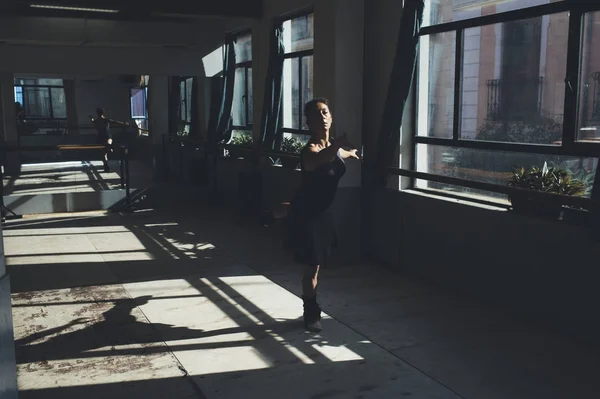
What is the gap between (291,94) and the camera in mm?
8180

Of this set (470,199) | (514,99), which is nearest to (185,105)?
(470,199)

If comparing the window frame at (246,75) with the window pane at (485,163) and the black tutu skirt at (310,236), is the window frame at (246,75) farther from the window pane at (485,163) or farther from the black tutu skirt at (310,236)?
the black tutu skirt at (310,236)

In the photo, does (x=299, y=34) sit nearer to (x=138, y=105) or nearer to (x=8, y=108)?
(x=8, y=108)

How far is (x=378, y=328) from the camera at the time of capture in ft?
14.2

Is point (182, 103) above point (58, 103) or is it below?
below

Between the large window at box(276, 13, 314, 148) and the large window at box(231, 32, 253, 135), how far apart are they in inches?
59.9

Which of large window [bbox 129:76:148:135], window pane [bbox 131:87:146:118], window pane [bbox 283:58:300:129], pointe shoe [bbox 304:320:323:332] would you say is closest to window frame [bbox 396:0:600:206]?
pointe shoe [bbox 304:320:323:332]

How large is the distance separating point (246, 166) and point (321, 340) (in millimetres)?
5404

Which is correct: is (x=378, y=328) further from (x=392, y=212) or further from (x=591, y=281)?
(x=392, y=212)

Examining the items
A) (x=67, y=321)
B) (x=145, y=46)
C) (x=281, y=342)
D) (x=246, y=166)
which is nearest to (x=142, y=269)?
(x=67, y=321)

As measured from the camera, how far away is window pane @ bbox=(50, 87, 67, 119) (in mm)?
21562

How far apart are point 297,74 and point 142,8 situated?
212cm

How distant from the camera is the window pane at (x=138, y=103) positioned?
19.5 meters

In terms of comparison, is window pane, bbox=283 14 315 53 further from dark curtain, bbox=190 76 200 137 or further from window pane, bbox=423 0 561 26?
dark curtain, bbox=190 76 200 137
